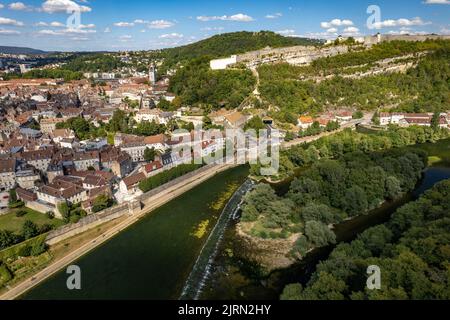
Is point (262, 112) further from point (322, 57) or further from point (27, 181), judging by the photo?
point (27, 181)

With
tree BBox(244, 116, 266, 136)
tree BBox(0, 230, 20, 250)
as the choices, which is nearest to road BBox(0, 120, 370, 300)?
tree BBox(0, 230, 20, 250)

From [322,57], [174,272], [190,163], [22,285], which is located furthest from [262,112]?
[22,285]

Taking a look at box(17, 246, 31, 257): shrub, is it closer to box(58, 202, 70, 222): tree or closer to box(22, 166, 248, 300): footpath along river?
box(22, 166, 248, 300): footpath along river

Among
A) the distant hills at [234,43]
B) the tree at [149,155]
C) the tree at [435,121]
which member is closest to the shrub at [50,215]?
the tree at [149,155]

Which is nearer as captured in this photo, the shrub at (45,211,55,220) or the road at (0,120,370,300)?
the road at (0,120,370,300)

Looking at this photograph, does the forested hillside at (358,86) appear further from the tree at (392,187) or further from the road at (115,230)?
the tree at (392,187)

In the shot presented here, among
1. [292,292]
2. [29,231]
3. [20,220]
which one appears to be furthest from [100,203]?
[292,292]
